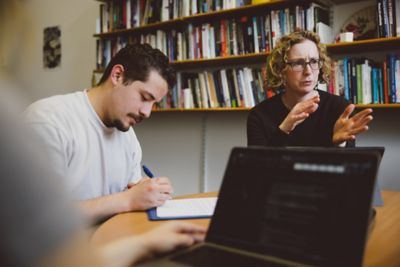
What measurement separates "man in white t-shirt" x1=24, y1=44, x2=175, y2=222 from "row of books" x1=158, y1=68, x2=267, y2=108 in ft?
2.87

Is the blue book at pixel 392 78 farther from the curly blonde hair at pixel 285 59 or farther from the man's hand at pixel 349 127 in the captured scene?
the man's hand at pixel 349 127

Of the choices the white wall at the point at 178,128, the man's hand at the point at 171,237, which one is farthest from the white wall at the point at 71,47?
the man's hand at the point at 171,237

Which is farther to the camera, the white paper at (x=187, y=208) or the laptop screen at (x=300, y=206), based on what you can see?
the white paper at (x=187, y=208)

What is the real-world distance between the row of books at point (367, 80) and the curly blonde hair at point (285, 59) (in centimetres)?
11

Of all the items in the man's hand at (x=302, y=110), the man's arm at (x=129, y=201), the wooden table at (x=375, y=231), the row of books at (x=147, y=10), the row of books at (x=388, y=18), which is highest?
the row of books at (x=147, y=10)

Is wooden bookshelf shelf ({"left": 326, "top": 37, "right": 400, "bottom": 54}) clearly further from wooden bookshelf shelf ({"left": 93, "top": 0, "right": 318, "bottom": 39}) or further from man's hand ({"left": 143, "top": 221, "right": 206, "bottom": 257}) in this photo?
man's hand ({"left": 143, "top": 221, "right": 206, "bottom": 257})

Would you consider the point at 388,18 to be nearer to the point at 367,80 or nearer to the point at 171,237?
the point at 367,80

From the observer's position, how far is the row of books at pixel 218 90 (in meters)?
2.42

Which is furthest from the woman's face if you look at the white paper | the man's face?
the white paper

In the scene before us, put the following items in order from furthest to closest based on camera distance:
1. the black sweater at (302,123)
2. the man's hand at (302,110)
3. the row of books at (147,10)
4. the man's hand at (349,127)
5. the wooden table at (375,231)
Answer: the row of books at (147,10) < the black sweater at (302,123) < the man's hand at (302,110) < the man's hand at (349,127) < the wooden table at (375,231)

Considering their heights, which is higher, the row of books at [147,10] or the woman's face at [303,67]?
the row of books at [147,10]

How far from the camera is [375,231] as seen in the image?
0.93 meters

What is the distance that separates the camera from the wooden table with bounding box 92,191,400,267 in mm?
758

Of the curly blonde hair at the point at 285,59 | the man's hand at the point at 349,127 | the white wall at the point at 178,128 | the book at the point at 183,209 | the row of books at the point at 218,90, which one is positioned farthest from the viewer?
the row of books at the point at 218,90
